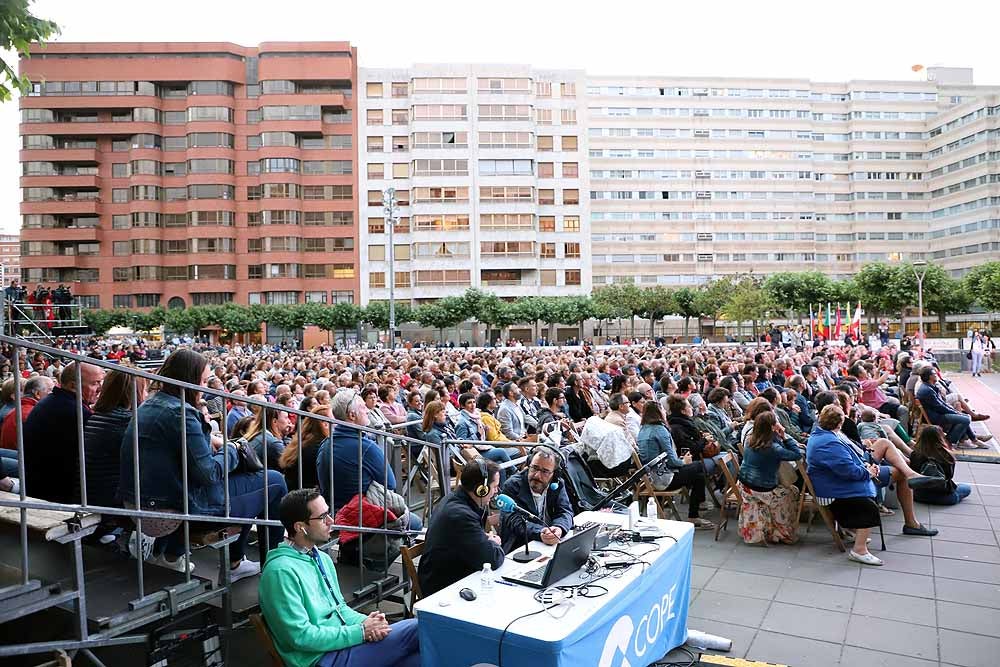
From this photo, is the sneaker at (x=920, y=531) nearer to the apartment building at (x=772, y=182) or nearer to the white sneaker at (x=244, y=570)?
the white sneaker at (x=244, y=570)

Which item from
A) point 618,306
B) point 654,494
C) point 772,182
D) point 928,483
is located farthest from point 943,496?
point 772,182

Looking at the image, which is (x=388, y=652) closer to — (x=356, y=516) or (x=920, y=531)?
(x=356, y=516)

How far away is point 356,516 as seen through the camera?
16.8 ft

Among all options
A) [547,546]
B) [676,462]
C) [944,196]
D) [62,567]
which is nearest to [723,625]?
[547,546]

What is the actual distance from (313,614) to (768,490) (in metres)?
5.38

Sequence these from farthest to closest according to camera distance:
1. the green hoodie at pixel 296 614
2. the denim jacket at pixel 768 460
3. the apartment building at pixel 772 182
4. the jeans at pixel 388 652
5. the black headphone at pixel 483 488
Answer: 1. the apartment building at pixel 772 182
2. the denim jacket at pixel 768 460
3. the black headphone at pixel 483 488
4. the jeans at pixel 388 652
5. the green hoodie at pixel 296 614

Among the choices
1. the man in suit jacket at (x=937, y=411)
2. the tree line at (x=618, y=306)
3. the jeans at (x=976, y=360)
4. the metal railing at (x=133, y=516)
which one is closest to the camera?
the metal railing at (x=133, y=516)

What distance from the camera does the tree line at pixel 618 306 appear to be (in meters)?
56.2

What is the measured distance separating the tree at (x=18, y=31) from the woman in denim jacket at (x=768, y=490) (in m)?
7.88

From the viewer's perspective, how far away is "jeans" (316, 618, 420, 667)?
359 cm

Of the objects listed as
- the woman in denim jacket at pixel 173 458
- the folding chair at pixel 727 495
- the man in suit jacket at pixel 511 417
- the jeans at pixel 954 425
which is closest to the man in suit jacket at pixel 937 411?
the jeans at pixel 954 425

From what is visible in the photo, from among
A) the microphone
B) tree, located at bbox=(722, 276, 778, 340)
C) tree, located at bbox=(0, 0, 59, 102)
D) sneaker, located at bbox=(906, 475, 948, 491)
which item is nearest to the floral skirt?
sneaker, located at bbox=(906, 475, 948, 491)

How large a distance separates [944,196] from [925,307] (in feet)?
81.7

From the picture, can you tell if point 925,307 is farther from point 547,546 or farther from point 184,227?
point 184,227
